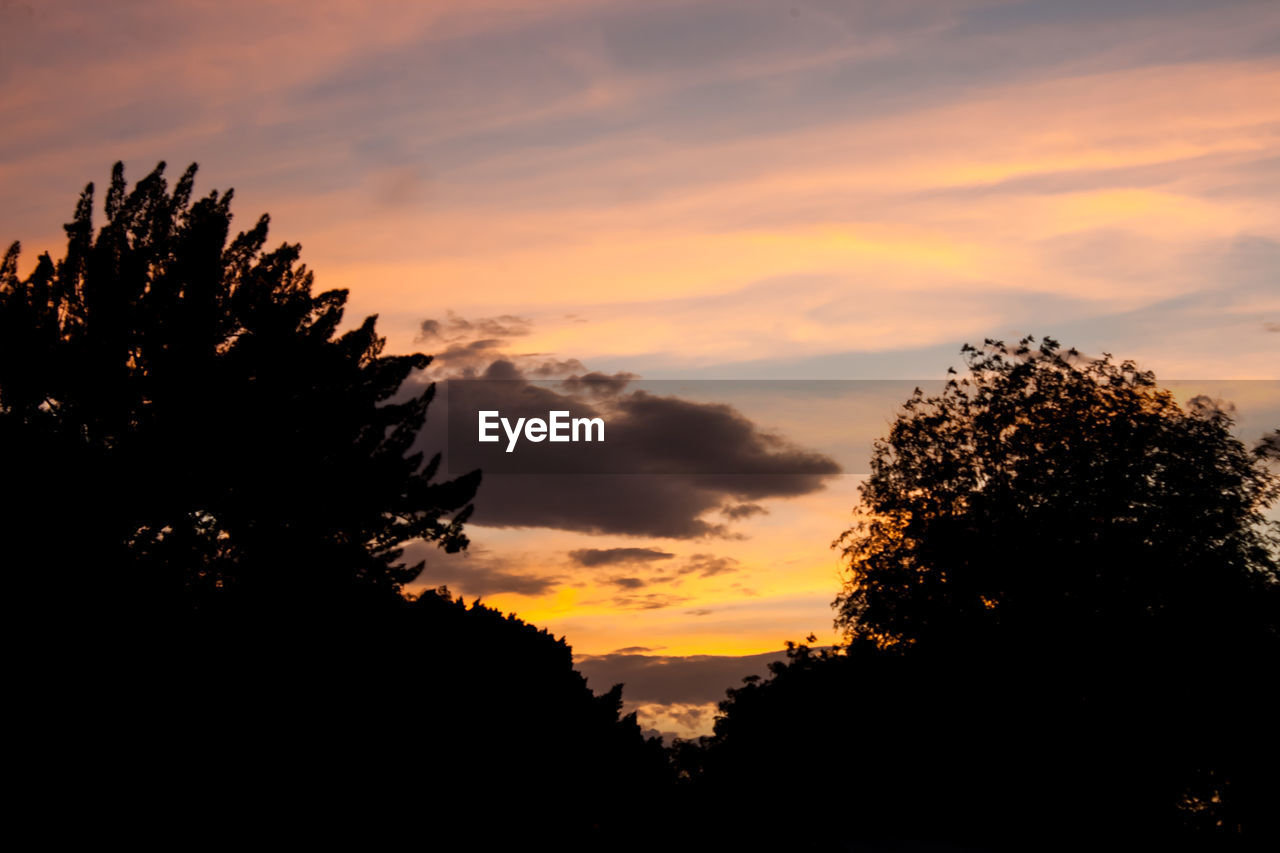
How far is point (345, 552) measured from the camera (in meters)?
31.8

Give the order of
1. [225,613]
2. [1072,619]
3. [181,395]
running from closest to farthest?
[225,613] → [181,395] → [1072,619]

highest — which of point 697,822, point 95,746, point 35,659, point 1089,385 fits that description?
point 1089,385

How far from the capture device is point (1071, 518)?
3419 cm

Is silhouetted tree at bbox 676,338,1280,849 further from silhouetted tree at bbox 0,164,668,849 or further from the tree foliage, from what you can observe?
silhouetted tree at bbox 0,164,668,849

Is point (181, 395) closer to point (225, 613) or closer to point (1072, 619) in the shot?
point (225, 613)

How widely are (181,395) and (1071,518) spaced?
84.9 feet

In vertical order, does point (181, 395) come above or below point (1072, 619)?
above

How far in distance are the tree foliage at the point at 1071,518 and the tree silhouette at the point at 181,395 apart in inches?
694

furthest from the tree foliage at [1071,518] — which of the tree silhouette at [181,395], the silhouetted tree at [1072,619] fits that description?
the tree silhouette at [181,395]

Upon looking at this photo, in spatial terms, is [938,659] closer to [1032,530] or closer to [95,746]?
[1032,530]

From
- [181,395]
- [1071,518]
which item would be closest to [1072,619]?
[1071,518]

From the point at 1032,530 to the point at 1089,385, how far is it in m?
5.01

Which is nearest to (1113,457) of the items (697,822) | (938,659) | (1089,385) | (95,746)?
(1089,385)

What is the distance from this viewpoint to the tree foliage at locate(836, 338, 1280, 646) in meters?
33.2
